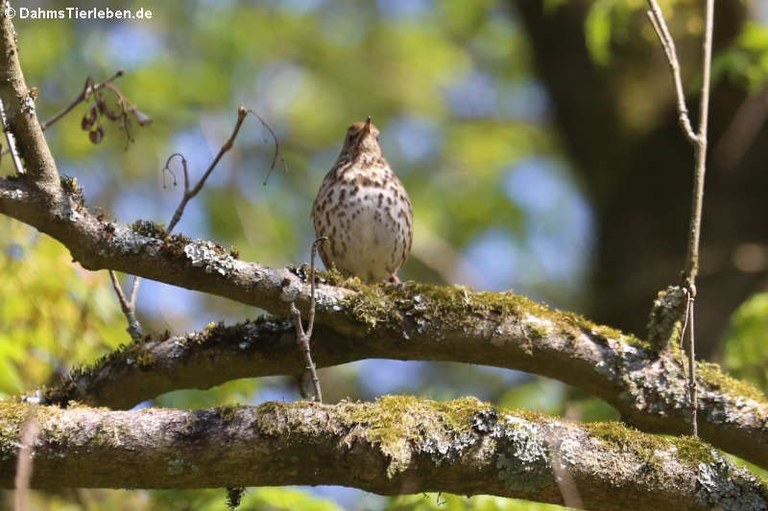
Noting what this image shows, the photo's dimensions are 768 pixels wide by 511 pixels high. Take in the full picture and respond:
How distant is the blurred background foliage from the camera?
5480mm

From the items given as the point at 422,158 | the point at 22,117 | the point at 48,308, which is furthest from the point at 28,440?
the point at 422,158

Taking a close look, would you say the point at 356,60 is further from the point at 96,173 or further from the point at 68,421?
the point at 68,421

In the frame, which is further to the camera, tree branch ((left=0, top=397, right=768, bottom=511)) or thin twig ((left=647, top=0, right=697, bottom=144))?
thin twig ((left=647, top=0, right=697, bottom=144))

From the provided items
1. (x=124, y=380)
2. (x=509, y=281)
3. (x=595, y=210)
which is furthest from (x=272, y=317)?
(x=509, y=281)

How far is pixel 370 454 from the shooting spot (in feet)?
9.61

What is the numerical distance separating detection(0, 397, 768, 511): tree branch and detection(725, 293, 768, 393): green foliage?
1773 mm

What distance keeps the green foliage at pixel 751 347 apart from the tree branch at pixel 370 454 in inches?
69.8

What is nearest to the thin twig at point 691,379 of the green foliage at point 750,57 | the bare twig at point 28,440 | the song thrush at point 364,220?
the bare twig at point 28,440

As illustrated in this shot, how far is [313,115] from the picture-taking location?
41.8 feet

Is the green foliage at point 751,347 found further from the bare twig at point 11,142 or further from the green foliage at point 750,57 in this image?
the bare twig at point 11,142

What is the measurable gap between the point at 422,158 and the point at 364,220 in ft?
23.7

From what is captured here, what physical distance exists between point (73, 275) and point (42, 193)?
8.17 feet

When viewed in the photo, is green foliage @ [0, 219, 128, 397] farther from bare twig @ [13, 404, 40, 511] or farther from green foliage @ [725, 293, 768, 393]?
green foliage @ [725, 293, 768, 393]

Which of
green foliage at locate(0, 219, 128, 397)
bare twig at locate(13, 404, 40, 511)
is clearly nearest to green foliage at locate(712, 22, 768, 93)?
green foliage at locate(0, 219, 128, 397)
